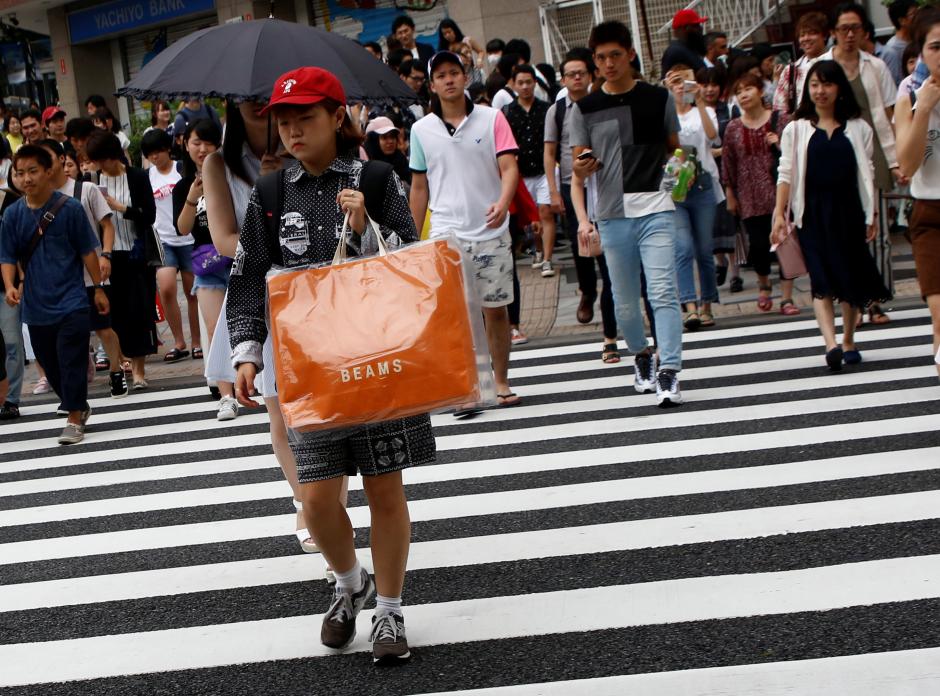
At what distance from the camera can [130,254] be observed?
12055 mm

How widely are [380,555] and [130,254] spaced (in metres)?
8.31

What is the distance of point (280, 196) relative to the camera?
4.49m

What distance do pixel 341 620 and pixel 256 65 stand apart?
2160 mm

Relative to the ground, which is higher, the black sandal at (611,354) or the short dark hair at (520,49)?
the short dark hair at (520,49)

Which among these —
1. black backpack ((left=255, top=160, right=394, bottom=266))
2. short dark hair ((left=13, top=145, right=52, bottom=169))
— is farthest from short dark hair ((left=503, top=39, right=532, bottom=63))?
black backpack ((left=255, top=160, right=394, bottom=266))

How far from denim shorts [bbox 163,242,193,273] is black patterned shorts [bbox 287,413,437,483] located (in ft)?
27.6

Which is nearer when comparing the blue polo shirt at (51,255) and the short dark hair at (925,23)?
the short dark hair at (925,23)

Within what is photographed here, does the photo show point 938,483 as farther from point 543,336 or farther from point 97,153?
point 97,153

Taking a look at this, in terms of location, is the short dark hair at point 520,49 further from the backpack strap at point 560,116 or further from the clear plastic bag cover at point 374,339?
the clear plastic bag cover at point 374,339

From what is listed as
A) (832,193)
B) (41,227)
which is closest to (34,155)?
(41,227)

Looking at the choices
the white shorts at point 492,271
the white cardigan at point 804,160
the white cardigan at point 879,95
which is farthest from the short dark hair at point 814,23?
the white shorts at point 492,271

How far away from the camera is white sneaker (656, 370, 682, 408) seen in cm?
805

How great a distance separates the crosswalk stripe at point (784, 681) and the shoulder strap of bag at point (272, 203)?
1.59 metres

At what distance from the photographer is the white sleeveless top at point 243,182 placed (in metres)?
5.30
